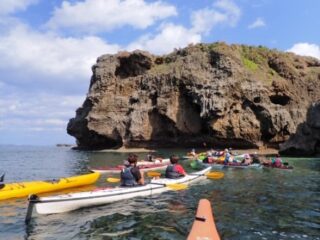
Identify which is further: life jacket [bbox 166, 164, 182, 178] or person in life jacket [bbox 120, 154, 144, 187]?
life jacket [bbox 166, 164, 182, 178]

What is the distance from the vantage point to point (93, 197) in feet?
54.7

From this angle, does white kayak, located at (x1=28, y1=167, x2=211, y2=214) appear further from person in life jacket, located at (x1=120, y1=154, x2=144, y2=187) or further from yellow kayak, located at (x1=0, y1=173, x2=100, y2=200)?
yellow kayak, located at (x1=0, y1=173, x2=100, y2=200)

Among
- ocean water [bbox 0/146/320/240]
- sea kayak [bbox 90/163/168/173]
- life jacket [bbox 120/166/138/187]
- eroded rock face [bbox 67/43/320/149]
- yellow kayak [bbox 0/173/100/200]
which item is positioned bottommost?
ocean water [bbox 0/146/320/240]

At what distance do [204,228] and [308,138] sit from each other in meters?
44.7

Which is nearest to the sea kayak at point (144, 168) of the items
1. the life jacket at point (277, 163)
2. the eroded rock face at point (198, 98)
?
the life jacket at point (277, 163)

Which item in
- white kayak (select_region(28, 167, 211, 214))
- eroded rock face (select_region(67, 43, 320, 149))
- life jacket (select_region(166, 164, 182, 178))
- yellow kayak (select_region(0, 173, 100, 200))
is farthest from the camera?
eroded rock face (select_region(67, 43, 320, 149))

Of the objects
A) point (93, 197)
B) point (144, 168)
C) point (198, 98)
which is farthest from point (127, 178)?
point (198, 98)

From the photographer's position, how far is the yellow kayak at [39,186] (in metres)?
19.9

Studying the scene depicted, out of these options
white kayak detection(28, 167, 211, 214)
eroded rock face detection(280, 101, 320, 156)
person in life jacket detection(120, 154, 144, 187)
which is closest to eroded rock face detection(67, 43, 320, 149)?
eroded rock face detection(280, 101, 320, 156)

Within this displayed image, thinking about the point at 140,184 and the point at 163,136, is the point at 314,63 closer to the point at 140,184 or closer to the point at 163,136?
the point at 163,136

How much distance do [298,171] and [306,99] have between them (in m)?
39.5

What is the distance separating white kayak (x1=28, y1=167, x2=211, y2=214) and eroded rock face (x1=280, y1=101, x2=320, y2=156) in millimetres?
33096

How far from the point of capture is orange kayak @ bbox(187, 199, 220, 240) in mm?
9164

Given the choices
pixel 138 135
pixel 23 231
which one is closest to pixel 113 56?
pixel 138 135
